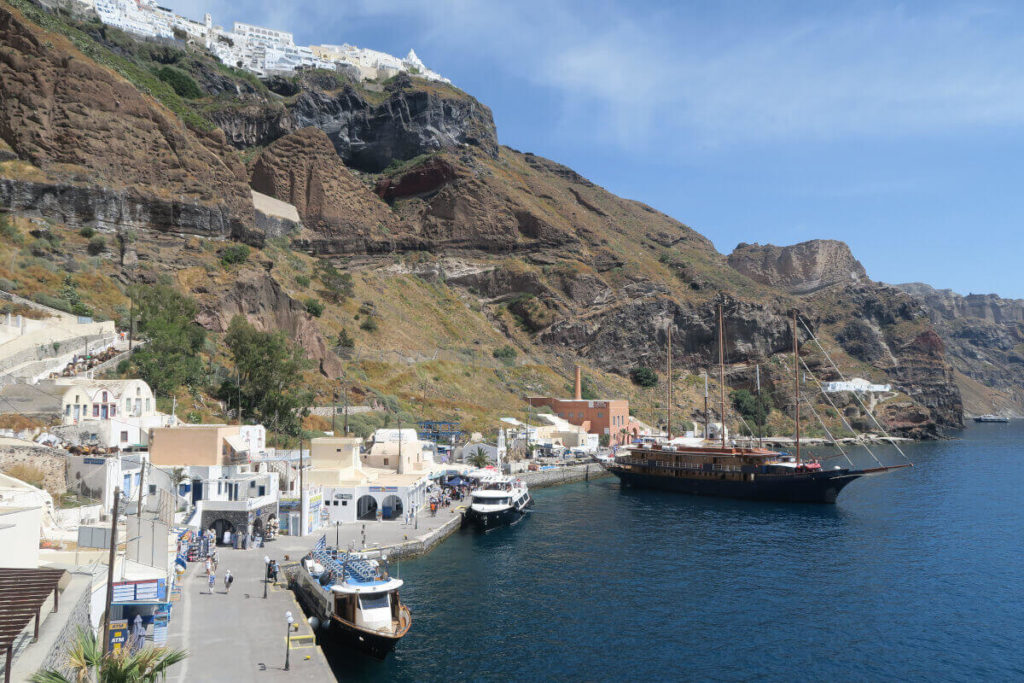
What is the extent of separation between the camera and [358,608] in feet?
89.6

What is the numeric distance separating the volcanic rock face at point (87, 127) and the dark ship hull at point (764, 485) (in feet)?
197

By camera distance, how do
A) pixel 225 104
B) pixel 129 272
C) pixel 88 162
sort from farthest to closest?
pixel 225 104, pixel 88 162, pixel 129 272

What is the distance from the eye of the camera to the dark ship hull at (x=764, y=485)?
2576 inches

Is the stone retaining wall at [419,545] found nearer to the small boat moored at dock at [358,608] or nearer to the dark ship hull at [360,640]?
the small boat moored at dock at [358,608]

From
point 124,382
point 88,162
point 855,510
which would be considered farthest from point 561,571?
point 88,162

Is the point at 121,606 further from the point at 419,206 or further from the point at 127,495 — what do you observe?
the point at 419,206

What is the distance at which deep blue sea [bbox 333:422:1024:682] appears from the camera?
2756 centimetres

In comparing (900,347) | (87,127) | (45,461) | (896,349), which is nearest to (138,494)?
(45,461)

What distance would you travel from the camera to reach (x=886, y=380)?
158 m

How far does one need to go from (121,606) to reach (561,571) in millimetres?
24657

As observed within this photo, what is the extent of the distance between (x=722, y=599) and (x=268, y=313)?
203 ft

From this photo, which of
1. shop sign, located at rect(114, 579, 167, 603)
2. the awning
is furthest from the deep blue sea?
the awning

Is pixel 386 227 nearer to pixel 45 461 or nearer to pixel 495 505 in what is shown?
pixel 495 505

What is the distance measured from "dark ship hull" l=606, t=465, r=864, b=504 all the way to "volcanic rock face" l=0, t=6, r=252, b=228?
59.9 metres
